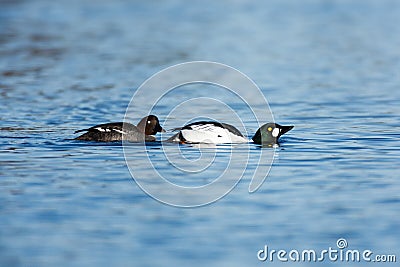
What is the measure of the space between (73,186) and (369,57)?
50.7 ft

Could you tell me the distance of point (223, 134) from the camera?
548 inches

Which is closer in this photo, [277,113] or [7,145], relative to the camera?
[7,145]

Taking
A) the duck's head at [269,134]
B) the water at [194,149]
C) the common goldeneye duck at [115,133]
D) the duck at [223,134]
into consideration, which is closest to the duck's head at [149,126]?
the common goldeneye duck at [115,133]

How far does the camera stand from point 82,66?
24141mm

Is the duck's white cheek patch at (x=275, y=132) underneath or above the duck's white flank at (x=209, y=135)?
above

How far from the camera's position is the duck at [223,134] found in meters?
13.9

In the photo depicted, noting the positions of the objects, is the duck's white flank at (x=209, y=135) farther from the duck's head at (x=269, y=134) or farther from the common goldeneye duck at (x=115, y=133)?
the common goldeneye duck at (x=115, y=133)

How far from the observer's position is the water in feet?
28.8

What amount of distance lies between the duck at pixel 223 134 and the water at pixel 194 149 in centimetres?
29

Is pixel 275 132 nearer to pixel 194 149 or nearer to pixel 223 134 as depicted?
pixel 223 134

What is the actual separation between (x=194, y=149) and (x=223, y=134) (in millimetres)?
518

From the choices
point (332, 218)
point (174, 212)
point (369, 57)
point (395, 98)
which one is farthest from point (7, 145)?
point (369, 57)

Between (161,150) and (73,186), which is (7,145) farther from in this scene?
(73,186)

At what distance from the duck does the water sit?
11.3 inches
